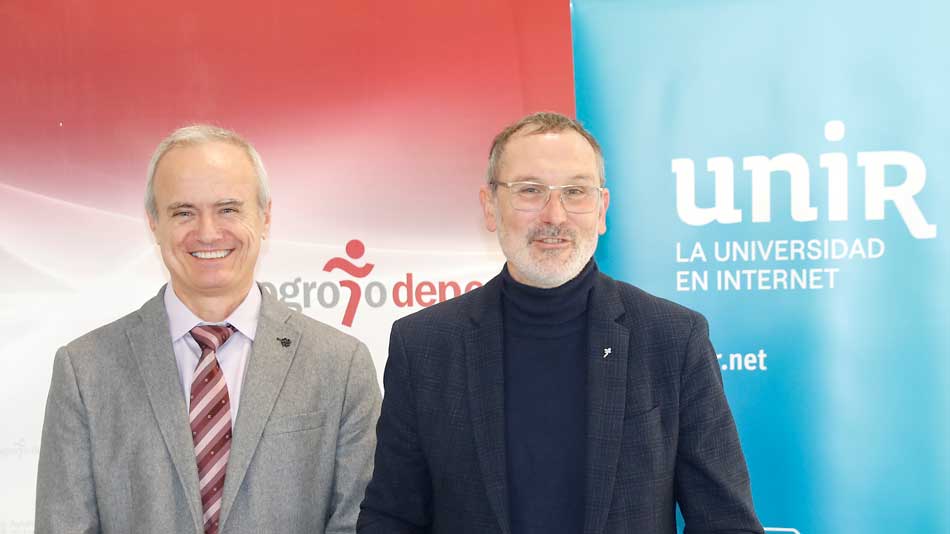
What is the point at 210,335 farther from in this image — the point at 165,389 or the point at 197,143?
the point at 197,143

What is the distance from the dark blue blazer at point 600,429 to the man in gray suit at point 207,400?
193 millimetres

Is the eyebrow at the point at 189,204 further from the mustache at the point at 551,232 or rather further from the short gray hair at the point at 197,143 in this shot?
the mustache at the point at 551,232

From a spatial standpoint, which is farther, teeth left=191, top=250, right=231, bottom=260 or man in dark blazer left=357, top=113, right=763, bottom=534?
teeth left=191, top=250, right=231, bottom=260

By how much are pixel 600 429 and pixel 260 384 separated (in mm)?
835

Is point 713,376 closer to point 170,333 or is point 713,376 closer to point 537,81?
point 170,333

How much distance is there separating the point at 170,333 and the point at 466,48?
161 centimetres

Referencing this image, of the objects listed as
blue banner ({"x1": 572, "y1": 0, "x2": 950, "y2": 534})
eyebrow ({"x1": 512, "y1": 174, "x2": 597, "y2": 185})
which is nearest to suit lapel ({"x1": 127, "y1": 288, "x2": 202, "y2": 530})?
eyebrow ({"x1": 512, "y1": 174, "x2": 597, "y2": 185})

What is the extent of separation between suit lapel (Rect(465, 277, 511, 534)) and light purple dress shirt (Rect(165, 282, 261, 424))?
59cm

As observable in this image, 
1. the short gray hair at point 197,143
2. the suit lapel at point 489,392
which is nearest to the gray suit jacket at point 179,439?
A: the short gray hair at point 197,143

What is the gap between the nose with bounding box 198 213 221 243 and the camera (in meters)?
1.97

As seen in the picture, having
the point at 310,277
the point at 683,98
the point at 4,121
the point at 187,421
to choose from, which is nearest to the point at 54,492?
the point at 187,421

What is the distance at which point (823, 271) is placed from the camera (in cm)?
294

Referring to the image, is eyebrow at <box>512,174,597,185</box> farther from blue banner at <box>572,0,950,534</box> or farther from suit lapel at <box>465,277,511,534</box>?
blue banner at <box>572,0,950,534</box>

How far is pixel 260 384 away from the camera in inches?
78.6
